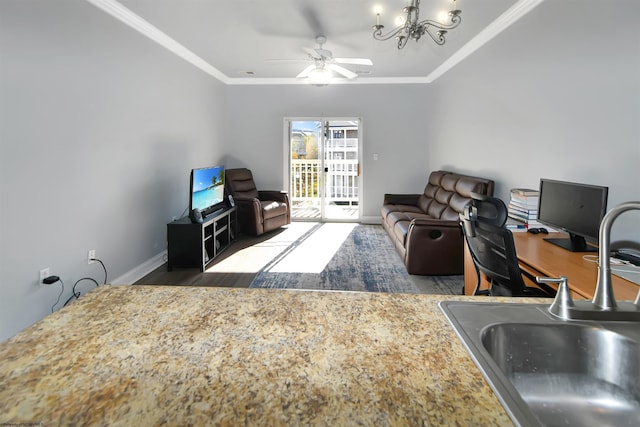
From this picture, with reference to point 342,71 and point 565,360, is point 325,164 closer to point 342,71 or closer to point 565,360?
point 342,71

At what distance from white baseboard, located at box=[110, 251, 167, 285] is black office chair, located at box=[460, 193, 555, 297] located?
3022mm

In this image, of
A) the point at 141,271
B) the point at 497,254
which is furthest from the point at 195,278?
the point at 497,254

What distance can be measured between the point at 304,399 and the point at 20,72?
2714 mm

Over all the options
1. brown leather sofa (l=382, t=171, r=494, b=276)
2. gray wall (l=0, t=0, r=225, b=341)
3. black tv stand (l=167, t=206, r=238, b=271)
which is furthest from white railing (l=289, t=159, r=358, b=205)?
black tv stand (l=167, t=206, r=238, b=271)

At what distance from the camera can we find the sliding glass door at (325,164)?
5.99 m

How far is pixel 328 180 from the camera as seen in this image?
6.15 metres

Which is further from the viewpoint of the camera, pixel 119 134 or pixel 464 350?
pixel 119 134

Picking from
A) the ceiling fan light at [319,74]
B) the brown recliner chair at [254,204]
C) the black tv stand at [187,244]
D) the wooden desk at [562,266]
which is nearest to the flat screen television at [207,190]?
the black tv stand at [187,244]

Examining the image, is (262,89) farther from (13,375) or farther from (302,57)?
(13,375)

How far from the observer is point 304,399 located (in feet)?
1.86

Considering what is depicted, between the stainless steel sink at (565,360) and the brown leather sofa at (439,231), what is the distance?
7.82ft

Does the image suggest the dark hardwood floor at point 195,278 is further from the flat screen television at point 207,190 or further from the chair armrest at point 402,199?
the chair armrest at point 402,199

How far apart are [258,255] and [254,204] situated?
1010 millimetres

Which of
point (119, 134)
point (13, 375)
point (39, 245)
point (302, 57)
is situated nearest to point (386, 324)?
point (13, 375)
